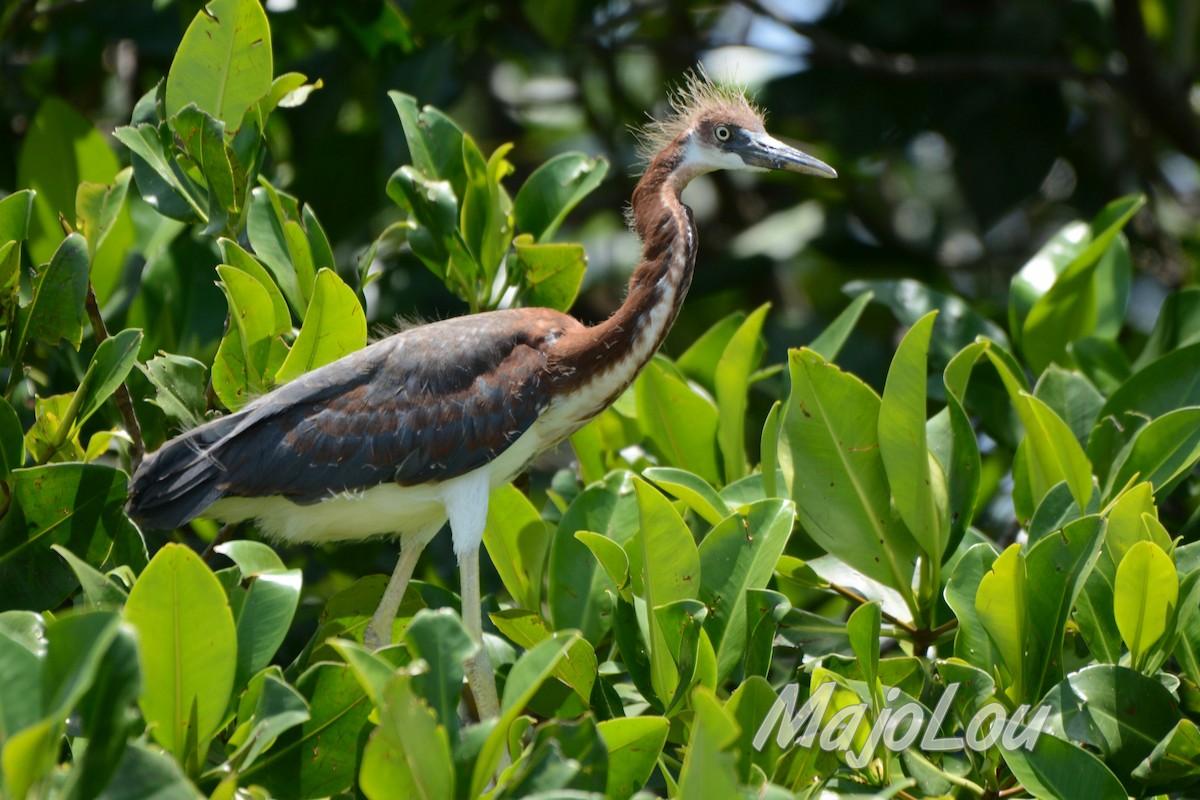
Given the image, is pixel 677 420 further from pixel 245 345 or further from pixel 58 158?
pixel 58 158

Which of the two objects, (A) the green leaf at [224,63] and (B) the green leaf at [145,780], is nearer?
(B) the green leaf at [145,780]

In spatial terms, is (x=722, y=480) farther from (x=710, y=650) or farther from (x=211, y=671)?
(x=211, y=671)

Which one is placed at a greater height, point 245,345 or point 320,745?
point 245,345

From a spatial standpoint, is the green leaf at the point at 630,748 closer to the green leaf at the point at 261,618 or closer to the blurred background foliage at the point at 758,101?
the green leaf at the point at 261,618

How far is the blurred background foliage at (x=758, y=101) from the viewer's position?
16.9 ft

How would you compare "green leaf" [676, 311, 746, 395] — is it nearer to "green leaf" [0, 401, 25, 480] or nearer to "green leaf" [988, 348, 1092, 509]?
"green leaf" [988, 348, 1092, 509]

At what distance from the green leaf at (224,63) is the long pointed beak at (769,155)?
4.73 feet

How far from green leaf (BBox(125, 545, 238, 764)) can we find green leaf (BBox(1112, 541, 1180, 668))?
1889mm

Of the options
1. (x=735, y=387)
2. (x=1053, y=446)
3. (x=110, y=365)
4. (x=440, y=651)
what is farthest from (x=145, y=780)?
(x=1053, y=446)

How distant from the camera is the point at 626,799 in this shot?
2660mm

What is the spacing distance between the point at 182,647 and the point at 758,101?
4.64 m

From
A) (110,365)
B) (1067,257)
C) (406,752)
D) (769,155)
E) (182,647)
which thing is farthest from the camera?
(1067,257)

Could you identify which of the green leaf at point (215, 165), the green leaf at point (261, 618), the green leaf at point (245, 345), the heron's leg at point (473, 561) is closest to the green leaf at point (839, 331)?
the heron's leg at point (473, 561)

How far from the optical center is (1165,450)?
340cm
